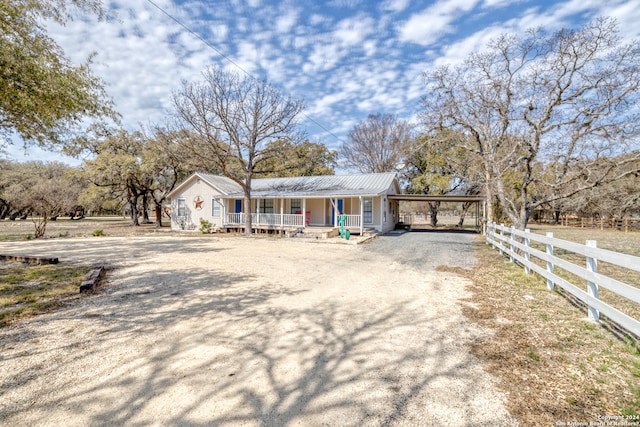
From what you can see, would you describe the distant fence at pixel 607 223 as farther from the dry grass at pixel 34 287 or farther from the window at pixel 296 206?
the dry grass at pixel 34 287

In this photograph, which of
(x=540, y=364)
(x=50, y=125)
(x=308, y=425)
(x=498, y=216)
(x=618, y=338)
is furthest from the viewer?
(x=498, y=216)

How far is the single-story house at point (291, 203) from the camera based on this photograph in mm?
18844

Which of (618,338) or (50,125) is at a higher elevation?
(50,125)

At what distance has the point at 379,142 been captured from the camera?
103 ft

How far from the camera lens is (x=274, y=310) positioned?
4.64m

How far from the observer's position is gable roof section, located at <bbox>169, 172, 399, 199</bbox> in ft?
61.1

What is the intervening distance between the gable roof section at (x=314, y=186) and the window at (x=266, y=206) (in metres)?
0.71

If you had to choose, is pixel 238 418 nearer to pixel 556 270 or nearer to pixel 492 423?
pixel 492 423

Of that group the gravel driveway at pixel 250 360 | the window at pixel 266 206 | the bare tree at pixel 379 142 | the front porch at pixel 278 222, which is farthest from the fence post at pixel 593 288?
the bare tree at pixel 379 142

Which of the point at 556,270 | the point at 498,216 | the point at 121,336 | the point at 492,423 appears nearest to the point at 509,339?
the point at 492,423

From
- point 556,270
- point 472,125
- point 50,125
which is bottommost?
point 556,270

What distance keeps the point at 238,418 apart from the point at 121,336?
7.64 ft

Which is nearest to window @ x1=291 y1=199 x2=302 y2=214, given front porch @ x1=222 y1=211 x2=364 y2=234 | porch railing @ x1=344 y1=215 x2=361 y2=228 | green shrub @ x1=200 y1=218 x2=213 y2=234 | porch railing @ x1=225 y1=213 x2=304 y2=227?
front porch @ x1=222 y1=211 x2=364 y2=234

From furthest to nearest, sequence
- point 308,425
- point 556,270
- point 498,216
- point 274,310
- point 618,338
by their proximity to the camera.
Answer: point 498,216 → point 556,270 → point 274,310 → point 618,338 → point 308,425
